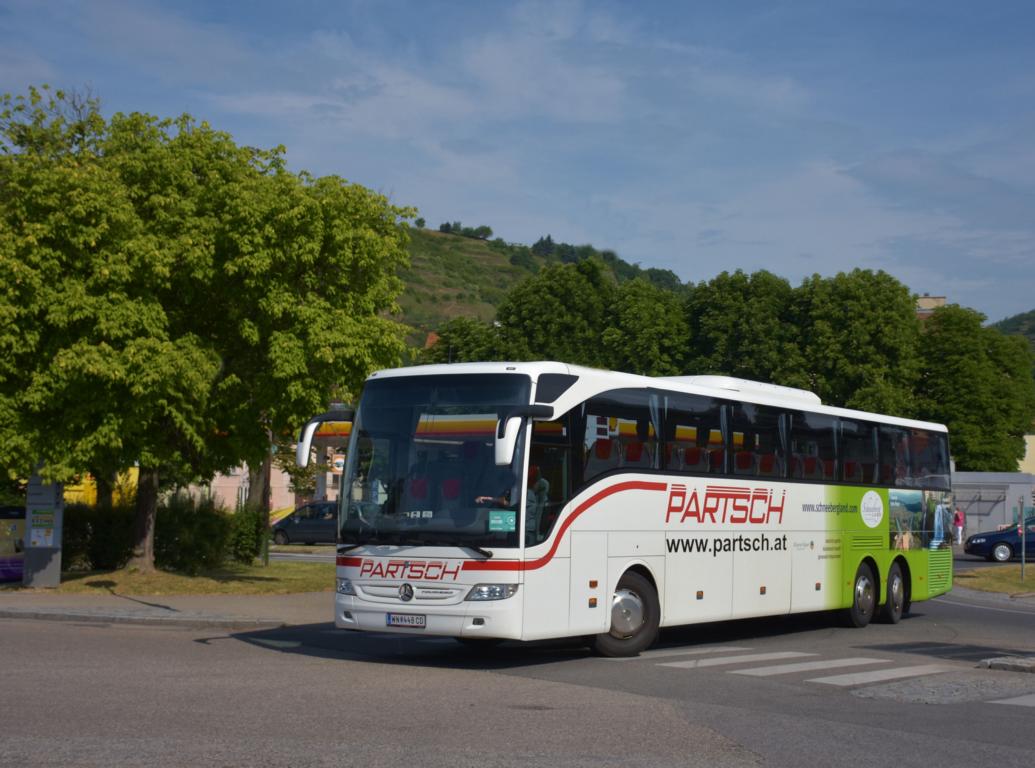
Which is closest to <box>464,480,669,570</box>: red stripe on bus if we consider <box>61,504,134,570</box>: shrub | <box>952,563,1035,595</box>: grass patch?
<box>61,504,134,570</box>: shrub

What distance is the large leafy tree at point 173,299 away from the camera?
72.3ft

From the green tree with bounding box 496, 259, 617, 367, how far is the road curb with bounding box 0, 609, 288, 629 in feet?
164

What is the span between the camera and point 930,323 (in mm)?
69938

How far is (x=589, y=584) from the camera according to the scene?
14438mm

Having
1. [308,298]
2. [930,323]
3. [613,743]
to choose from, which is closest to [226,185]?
[308,298]

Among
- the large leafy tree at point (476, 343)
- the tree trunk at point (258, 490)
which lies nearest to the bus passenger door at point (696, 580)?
the tree trunk at point (258, 490)

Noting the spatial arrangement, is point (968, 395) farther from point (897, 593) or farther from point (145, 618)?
point (145, 618)

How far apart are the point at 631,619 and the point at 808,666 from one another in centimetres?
209

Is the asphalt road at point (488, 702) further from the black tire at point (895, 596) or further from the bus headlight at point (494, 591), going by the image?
the black tire at point (895, 596)

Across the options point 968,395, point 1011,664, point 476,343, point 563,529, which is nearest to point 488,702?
point 563,529

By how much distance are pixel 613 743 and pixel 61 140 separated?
2084cm

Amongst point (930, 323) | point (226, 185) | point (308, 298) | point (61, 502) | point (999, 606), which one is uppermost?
point (930, 323)

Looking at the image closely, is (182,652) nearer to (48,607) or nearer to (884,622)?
(48,607)

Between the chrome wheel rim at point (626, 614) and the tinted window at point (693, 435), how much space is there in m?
1.72
